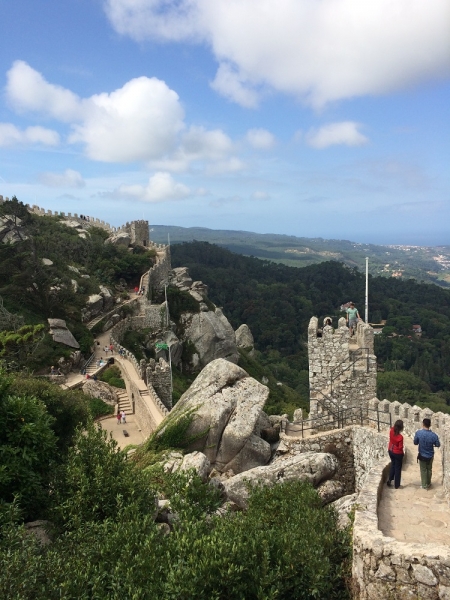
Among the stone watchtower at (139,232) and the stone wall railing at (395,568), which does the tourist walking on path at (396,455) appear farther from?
the stone watchtower at (139,232)

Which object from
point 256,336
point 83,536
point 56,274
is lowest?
point 256,336

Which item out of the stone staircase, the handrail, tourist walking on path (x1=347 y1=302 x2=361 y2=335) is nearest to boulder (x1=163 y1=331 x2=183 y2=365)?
the stone staircase

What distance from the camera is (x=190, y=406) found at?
1691cm

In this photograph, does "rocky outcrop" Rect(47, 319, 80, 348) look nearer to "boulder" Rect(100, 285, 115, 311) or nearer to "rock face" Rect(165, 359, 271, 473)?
"boulder" Rect(100, 285, 115, 311)

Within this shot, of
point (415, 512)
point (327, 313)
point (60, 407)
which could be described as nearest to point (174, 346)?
point (60, 407)

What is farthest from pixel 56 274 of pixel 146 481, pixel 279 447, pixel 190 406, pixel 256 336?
pixel 256 336

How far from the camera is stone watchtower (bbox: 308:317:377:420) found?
15633mm

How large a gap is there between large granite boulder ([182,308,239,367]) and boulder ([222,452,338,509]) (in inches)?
1020

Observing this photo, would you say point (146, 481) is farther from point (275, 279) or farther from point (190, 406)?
point (275, 279)

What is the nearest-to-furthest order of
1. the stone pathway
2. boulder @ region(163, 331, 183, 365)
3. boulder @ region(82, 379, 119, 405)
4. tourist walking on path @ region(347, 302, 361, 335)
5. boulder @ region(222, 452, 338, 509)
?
the stone pathway → boulder @ region(222, 452, 338, 509) → tourist walking on path @ region(347, 302, 361, 335) → boulder @ region(82, 379, 119, 405) → boulder @ region(163, 331, 183, 365)

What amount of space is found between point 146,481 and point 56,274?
29.4 metres

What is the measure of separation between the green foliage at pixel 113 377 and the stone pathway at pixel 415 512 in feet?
66.0

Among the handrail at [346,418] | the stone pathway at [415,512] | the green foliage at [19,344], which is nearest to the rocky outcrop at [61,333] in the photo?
the green foliage at [19,344]

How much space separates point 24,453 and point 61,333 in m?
21.3
